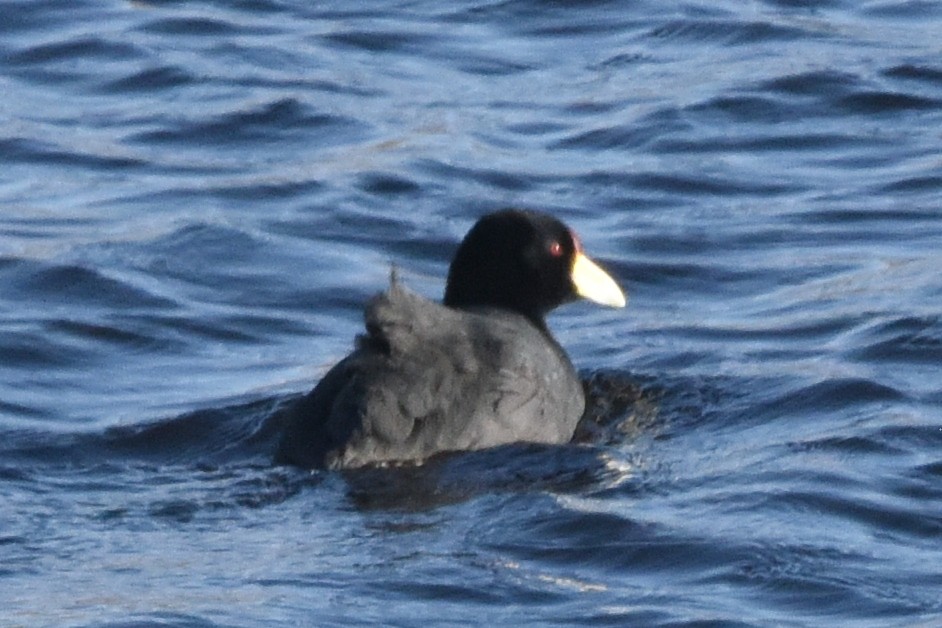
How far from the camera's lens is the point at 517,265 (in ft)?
33.1

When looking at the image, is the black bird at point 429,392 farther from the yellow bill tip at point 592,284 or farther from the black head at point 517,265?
the yellow bill tip at point 592,284

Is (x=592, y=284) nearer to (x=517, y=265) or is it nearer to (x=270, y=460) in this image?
(x=517, y=265)

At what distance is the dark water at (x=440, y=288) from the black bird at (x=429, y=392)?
0.34ft

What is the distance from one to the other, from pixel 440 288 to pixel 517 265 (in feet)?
6.74

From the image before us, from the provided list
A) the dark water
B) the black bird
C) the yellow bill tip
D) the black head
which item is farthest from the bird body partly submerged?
the yellow bill tip

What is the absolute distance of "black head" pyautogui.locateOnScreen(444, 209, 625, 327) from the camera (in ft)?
32.9

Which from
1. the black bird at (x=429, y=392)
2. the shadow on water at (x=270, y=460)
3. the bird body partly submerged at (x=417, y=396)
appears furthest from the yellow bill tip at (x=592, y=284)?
the bird body partly submerged at (x=417, y=396)

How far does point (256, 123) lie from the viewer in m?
15.3

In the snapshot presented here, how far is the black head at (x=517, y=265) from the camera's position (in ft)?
32.9

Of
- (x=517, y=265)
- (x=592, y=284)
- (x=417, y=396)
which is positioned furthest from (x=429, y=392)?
(x=592, y=284)

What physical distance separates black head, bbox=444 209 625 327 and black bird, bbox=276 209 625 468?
22 centimetres

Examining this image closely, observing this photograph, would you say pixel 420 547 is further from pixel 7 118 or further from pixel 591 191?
pixel 7 118

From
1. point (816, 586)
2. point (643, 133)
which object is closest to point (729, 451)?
point (816, 586)

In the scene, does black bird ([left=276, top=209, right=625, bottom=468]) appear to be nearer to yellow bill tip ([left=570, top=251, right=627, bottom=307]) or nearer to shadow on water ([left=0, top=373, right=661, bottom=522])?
shadow on water ([left=0, top=373, right=661, bottom=522])
